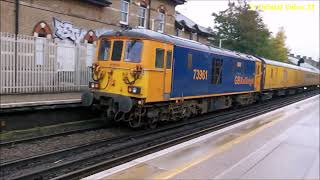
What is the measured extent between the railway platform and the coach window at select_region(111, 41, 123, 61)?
156 inches

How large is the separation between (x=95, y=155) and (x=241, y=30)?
38.6 meters

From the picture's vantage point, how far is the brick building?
1784 centimetres

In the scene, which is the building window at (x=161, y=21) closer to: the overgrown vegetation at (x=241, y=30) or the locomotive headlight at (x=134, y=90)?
the locomotive headlight at (x=134, y=90)

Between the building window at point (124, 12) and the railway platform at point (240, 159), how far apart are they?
1502cm

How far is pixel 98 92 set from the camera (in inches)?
524

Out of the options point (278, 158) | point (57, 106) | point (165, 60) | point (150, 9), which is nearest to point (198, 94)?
point (165, 60)

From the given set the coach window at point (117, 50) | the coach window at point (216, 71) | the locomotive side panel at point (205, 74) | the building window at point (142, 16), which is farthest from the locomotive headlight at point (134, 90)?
the building window at point (142, 16)

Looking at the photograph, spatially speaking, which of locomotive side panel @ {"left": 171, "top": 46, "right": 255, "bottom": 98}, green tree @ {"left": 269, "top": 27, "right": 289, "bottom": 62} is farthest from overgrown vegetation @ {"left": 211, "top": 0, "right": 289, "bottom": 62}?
locomotive side panel @ {"left": 171, "top": 46, "right": 255, "bottom": 98}

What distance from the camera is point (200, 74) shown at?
15.7 m

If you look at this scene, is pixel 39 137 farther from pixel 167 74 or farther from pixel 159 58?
pixel 167 74

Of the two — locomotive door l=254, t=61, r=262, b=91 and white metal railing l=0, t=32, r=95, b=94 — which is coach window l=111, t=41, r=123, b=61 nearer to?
white metal railing l=0, t=32, r=95, b=94

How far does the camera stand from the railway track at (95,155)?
8.38m

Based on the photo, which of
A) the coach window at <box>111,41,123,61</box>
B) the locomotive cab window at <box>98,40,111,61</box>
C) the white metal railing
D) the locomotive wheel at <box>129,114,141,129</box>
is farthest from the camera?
the white metal railing

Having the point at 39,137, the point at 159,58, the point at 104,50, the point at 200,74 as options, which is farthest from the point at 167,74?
the point at 39,137
